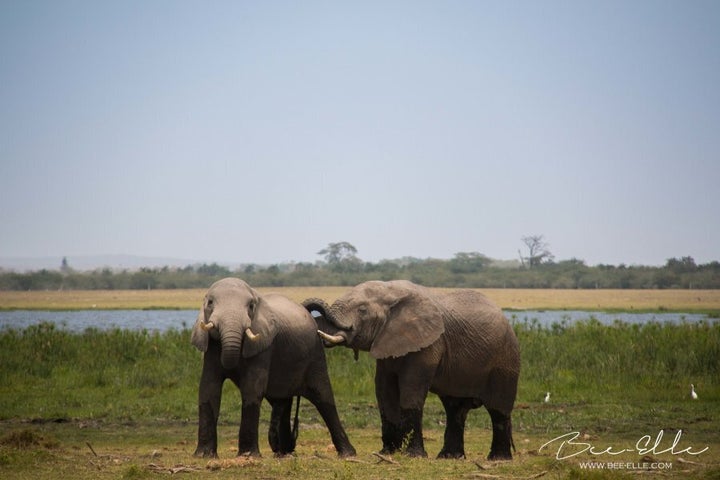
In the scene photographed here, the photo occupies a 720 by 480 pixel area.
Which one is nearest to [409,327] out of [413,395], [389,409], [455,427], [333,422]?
[413,395]

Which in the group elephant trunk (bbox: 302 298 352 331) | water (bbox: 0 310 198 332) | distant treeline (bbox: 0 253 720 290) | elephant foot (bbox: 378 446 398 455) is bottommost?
elephant foot (bbox: 378 446 398 455)

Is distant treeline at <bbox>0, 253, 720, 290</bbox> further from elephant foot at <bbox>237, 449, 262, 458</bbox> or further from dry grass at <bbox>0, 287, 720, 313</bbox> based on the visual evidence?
elephant foot at <bbox>237, 449, 262, 458</bbox>

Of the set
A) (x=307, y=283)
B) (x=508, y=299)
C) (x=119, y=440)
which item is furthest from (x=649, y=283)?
(x=119, y=440)

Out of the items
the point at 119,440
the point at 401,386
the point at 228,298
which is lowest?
the point at 119,440

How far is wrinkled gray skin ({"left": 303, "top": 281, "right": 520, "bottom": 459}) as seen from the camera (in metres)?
13.8

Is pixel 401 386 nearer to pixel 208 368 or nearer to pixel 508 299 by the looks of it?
pixel 208 368

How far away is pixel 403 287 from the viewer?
14344mm

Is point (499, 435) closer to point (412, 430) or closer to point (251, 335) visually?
point (412, 430)

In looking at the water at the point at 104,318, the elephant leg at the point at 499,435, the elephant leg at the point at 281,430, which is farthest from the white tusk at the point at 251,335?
the water at the point at 104,318

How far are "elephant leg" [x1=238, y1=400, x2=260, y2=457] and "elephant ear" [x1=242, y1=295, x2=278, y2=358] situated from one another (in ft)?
2.18

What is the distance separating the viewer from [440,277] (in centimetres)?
9944

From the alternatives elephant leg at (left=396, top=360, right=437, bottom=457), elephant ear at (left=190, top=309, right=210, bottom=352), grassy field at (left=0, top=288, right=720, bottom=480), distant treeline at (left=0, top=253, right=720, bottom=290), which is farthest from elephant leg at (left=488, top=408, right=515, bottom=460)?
distant treeline at (left=0, top=253, right=720, bottom=290)

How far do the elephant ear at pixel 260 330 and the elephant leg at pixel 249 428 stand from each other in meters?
0.67

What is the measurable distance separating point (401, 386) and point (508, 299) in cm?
6858
